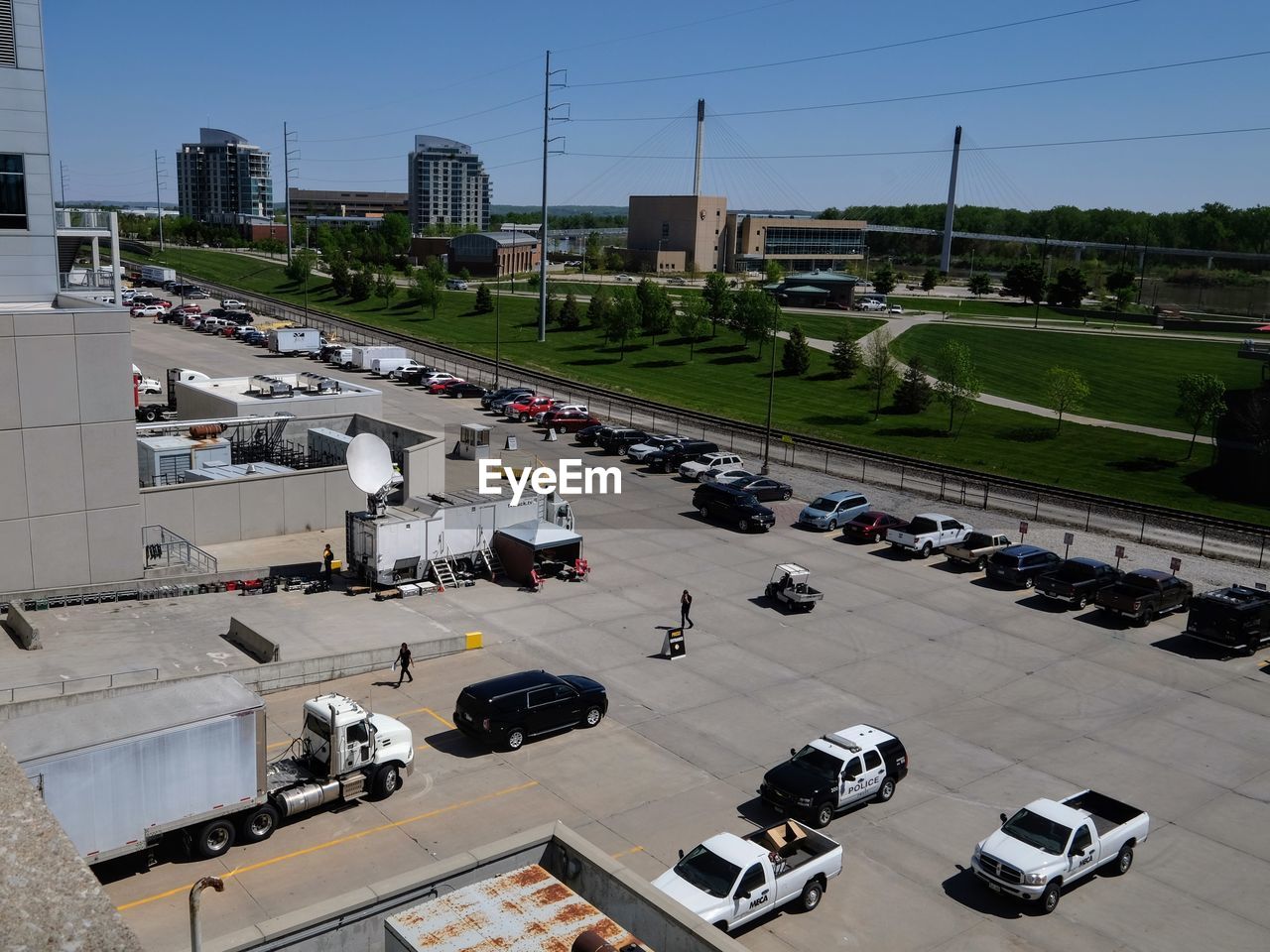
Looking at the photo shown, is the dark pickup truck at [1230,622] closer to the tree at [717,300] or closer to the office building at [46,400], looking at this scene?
the office building at [46,400]

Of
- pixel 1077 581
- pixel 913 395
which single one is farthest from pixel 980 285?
pixel 1077 581

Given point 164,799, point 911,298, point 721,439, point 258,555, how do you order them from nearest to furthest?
point 164,799 → point 258,555 → point 721,439 → point 911,298

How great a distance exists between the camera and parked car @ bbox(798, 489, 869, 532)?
146 ft

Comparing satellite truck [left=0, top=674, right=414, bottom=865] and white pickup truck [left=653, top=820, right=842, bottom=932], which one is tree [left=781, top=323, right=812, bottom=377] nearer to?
satellite truck [left=0, top=674, right=414, bottom=865]

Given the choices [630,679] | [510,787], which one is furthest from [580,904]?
[630,679]

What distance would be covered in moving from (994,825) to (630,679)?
9.98 m

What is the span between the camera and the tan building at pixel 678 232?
178250 mm

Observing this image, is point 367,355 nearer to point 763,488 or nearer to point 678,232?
point 763,488

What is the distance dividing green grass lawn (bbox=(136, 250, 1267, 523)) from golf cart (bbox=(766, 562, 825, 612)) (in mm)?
29655

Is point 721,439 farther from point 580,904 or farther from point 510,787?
point 580,904

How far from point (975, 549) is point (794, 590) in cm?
913

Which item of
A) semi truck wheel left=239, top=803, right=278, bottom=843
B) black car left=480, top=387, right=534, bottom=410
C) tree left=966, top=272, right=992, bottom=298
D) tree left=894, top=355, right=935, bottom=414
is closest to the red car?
black car left=480, top=387, right=534, bottom=410

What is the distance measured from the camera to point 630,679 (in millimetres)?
28172

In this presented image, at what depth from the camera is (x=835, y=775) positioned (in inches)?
837
